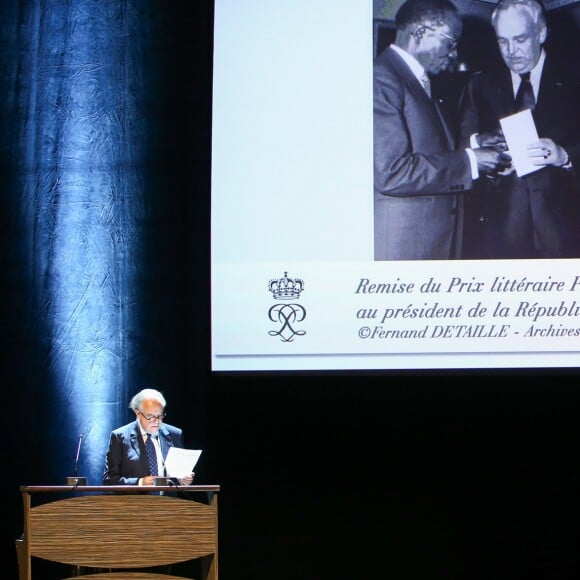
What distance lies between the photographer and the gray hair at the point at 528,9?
13.7 feet

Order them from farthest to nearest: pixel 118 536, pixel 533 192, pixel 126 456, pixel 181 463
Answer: pixel 533 192, pixel 126 456, pixel 181 463, pixel 118 536

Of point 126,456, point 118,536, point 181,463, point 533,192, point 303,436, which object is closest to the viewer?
point 118,536

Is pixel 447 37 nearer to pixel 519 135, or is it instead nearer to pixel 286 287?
pixel 519 135

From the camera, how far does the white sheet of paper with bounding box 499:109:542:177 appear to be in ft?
13.6

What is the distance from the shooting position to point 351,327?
162 inches

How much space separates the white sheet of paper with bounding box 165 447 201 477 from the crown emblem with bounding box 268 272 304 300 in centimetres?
113

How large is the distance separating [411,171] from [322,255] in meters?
0.52

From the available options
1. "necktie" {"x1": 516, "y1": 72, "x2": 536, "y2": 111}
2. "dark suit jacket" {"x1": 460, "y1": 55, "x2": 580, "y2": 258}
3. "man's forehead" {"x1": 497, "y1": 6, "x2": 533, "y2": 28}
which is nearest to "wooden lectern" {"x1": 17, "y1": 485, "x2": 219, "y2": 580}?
"dark suit jacket" {"x1": 460, "y1": 55, "x2": 580, "y2": 258}

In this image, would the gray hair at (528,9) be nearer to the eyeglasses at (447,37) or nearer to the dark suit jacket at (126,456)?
the eyeglasses at (447,37)

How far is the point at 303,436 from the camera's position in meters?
4.36

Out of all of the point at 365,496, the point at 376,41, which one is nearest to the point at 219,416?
the point at 365,496

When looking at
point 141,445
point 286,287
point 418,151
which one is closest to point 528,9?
point 418,151

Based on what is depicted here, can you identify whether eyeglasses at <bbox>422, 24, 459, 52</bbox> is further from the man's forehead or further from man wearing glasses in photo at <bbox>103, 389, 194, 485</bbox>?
man wearing glasses in photo at <bbox>103, 389, 194, 485</bbox>

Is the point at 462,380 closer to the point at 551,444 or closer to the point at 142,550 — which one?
the point at 551,444
